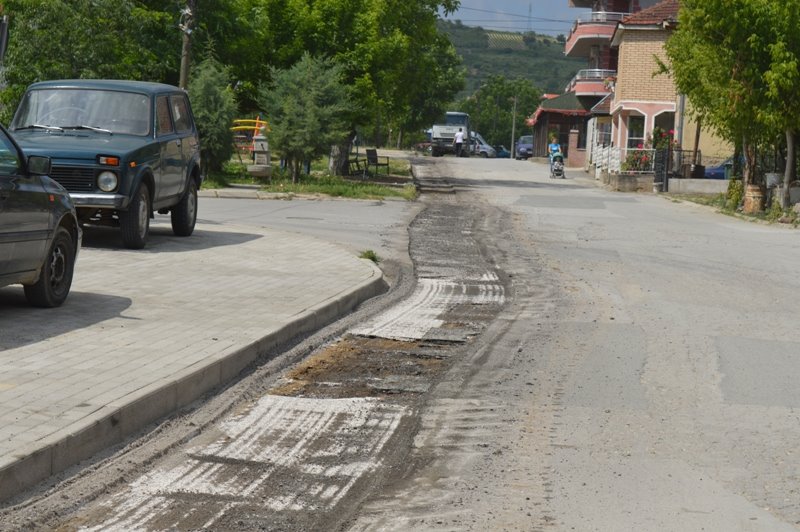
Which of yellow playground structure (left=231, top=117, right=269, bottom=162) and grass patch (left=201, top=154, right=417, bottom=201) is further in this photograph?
yellow playground structure (left=231, top=117, right=269, bottom=162)

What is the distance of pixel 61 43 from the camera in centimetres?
2802

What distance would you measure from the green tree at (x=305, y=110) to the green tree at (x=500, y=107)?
424ft

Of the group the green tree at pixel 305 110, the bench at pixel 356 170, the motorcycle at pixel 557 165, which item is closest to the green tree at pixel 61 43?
the green tree at pixel 305 110

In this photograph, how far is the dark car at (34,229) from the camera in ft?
29.7

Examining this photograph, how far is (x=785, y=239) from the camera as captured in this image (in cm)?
2220

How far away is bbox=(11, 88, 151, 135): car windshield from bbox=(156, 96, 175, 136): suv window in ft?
0.57

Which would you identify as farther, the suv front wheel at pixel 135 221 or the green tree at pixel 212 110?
the green tree at pixel 212 110

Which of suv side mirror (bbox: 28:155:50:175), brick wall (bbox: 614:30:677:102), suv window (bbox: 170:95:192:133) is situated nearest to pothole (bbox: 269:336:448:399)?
suv side mirror (bbox: 28:155:50:175)

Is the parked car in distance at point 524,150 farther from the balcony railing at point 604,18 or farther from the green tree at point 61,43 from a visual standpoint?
the green tree at point 61,43

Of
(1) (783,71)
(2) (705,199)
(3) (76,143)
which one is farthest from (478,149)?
(3) (76,143)

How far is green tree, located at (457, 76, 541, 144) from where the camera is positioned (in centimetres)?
16275

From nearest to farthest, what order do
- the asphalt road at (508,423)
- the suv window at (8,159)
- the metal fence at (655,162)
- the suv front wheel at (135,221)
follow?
the asphalt road at (508,423) < the suv window at (8,159) < the suv front wheel at (135,221) < the metal fence at (655,162)

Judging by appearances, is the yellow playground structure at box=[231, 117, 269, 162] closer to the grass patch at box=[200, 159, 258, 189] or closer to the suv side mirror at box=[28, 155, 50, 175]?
the grass patch at box=[200, 159, 258, 189]

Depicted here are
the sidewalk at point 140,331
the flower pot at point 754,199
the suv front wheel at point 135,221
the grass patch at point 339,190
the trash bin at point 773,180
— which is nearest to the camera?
the sidewalk at point 140,331
